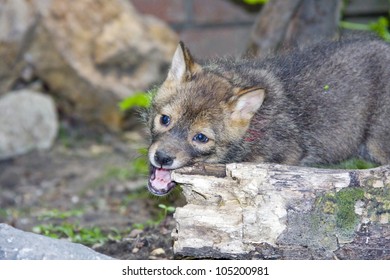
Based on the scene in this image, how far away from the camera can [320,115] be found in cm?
605

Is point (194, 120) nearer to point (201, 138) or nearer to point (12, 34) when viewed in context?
point (201, 138)

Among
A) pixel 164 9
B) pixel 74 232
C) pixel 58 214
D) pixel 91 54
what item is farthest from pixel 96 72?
pixel 74 232

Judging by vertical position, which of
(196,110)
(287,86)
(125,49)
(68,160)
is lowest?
(196,110)

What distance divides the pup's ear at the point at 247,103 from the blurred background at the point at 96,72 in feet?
6.62

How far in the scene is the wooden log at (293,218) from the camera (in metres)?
4.73

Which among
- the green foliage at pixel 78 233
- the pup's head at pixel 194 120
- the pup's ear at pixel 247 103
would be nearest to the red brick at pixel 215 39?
the green foliage at pixel 78 233

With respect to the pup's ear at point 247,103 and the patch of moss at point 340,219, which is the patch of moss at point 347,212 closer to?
the patch of moss at point 340,219

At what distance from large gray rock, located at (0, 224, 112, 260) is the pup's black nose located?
0.81 metres

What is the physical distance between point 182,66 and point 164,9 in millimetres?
4695

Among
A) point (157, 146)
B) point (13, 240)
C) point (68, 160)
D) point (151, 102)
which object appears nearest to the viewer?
point (13, 240)

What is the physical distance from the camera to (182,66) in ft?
18.7
